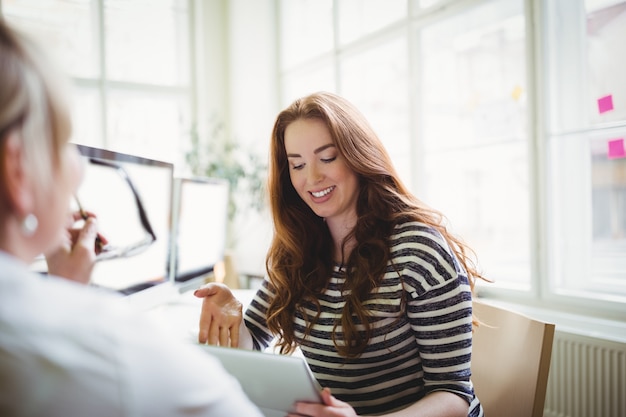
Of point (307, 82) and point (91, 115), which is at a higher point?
point (307, 82)

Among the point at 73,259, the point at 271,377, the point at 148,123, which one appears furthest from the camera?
the point at 148,123

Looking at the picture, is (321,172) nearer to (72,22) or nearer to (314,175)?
Answer: (314,175)

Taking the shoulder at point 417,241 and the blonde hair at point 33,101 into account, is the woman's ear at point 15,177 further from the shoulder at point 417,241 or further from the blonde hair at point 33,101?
the shoulder at point 417,241

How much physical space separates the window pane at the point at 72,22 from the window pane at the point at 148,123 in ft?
1.19

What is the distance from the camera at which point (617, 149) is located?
2.17 metres

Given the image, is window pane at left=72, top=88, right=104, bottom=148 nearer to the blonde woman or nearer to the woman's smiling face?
the woman's smiling face

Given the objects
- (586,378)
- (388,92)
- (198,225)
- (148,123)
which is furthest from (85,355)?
(148,123)

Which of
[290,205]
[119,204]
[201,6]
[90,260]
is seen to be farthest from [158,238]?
[201,6]

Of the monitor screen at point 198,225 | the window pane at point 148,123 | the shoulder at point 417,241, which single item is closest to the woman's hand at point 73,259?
the shoulder at point 417,241

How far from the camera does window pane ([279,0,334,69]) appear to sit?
4168mm

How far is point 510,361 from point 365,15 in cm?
307

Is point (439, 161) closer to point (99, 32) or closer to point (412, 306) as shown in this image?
point (412, 306)

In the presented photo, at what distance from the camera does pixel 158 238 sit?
1714 millimetres

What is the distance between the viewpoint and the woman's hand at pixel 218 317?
1200 millimetres
